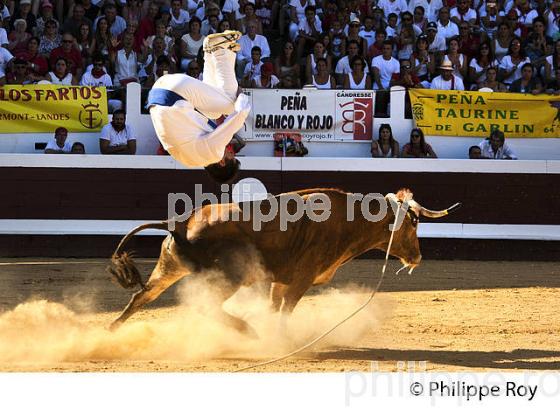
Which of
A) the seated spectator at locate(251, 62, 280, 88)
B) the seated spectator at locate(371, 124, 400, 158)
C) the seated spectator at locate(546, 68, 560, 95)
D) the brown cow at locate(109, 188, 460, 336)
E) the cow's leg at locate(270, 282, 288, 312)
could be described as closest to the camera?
the brown cow at locate(109, 188, 460, 336)

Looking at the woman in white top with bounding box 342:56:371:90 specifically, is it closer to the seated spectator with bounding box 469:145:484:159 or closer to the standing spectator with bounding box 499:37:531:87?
the seated spectator with bounding box 469:145:484:159

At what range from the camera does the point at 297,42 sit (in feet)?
40.3

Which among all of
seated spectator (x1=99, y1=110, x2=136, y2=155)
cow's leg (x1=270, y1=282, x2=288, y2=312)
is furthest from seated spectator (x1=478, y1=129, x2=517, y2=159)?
cow's leg (x1=270, y1=282, x2=288, y2=312)

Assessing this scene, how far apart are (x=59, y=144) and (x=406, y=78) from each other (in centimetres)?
380

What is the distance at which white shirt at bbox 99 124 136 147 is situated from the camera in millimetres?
11070

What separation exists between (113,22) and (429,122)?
3.85 meters

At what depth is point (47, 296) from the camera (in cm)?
900

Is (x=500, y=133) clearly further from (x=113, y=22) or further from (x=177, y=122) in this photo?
(x=177, y=122)

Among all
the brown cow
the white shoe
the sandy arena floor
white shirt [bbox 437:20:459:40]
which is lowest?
the sandy arena floor

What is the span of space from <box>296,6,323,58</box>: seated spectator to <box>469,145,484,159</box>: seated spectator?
2.30 metres

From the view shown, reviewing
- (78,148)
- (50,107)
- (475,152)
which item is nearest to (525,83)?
(475,152)

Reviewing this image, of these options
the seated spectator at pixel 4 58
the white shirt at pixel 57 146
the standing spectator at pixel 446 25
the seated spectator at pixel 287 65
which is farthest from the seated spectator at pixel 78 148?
the standing spectator at pixel 446 25
